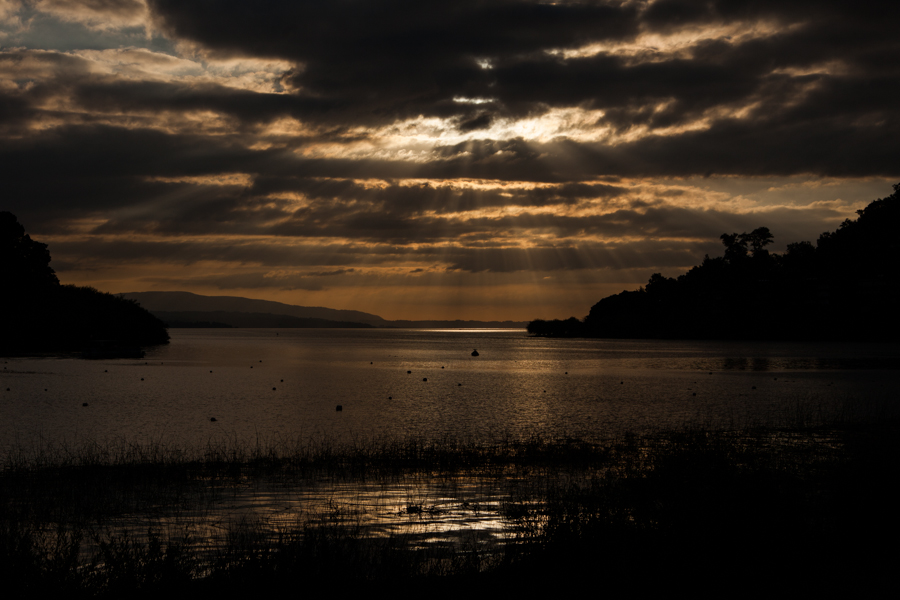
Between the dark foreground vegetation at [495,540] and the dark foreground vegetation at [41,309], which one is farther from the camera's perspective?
Answer: the dark foreground vegetation at [41,309]

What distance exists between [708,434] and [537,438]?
23.3 ft

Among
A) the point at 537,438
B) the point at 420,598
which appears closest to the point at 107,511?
the point at 420,598

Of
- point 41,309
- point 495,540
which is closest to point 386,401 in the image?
point 495,540

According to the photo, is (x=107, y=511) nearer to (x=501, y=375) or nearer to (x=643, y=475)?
(x=643, y=475)

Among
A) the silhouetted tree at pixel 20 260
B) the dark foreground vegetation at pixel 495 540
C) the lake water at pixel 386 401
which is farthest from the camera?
the silhouetted tree at pixel 20 260

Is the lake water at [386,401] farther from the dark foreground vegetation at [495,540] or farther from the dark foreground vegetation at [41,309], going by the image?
the dark foreground vegetation at [41,309]

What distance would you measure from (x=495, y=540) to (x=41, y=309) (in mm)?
131838

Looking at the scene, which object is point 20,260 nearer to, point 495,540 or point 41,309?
point 41,309

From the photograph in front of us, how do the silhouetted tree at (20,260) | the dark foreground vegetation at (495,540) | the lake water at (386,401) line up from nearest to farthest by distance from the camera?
the dark foreground vegetation at (495,540)
the lake water at (386,401)
the silhouetted tree at (20,260)

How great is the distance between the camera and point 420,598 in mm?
8906

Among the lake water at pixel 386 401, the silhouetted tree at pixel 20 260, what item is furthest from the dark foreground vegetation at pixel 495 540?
the silhouetted tree at pixel 20 260

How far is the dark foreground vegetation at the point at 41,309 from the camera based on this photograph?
11094 cm

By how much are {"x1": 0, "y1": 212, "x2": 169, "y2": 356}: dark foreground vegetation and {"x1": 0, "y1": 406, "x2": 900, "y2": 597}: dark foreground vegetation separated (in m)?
107

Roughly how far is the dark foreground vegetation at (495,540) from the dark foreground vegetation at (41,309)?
106604 mm
